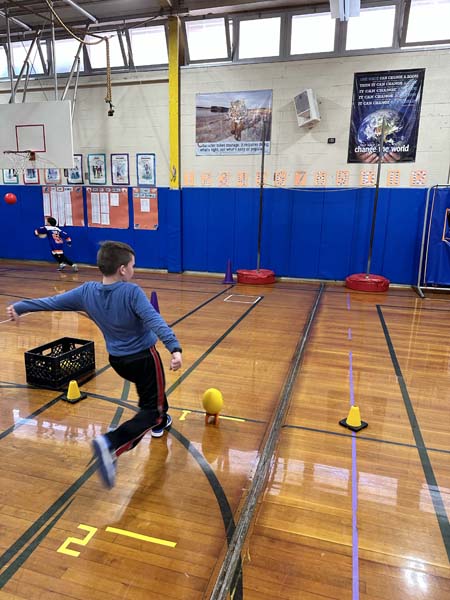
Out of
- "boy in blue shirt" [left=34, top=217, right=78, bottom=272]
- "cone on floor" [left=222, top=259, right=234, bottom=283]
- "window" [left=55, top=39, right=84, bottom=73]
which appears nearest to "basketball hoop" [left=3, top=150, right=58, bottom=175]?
"boy in blue shirt" [left=34, top=217, right=78, bottom=272]

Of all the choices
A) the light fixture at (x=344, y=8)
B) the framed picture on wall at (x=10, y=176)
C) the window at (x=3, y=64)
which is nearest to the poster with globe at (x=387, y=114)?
the light fixture at (x=344, y=8)

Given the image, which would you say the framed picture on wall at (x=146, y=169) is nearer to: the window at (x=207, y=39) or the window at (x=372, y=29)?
the window at (x=207, y=39)

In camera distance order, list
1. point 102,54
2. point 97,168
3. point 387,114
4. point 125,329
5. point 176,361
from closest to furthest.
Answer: point 176,361, point 125,329, point 387,114, point 102,54, point 97,168

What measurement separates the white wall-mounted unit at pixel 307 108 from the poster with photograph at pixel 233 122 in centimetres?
53

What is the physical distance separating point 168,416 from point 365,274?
5.58 metres

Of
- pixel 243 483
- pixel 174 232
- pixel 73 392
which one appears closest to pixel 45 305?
pixel 73 392

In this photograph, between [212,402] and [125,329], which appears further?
[212,402]

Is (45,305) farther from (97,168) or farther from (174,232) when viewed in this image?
(97,168)

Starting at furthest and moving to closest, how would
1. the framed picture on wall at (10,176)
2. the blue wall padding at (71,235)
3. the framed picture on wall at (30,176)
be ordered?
1. the framed picture on wall at (10,176)
2. the framed picture on wall at (30,176)
3. the blue wall padding at (71,235)

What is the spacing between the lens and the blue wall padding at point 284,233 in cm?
724

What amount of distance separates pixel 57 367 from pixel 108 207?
6.08m

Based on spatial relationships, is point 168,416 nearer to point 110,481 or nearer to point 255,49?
Answer: point 110,481

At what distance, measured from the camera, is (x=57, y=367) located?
10.5 ft

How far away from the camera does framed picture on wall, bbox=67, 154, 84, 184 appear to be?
8.72m
